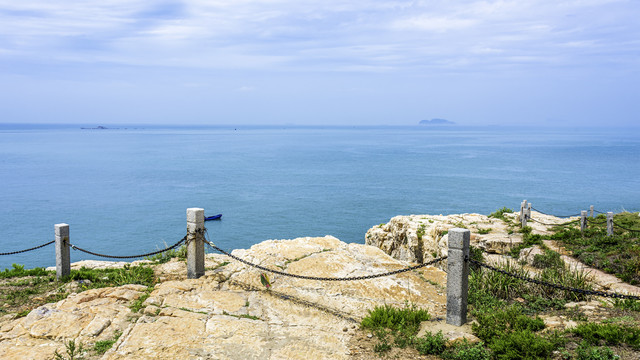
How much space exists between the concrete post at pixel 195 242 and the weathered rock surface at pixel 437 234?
11053mm

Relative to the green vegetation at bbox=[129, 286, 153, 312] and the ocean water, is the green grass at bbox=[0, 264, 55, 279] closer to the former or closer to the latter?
the green vegetation at bbox=[129, 286, 153, 312]

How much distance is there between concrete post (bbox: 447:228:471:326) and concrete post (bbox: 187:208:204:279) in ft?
18.9

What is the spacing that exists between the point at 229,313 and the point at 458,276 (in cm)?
429

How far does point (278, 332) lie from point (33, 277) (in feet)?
26.8

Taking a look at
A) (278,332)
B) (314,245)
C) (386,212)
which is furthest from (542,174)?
(278,332)

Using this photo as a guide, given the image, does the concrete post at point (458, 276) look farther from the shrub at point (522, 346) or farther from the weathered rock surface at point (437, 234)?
the weathered rock surface at point (437, 234)

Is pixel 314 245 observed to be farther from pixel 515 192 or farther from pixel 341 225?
pixel 515 192

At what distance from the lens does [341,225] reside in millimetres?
42781

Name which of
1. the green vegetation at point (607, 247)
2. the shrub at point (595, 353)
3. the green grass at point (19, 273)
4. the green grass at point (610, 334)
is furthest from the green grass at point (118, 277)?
the green vegetation at point (607, 247)

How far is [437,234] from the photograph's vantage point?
20.3 meters

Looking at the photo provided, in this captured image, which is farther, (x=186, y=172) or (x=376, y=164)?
(x=376, y=164)

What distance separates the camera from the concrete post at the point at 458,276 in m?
7.67

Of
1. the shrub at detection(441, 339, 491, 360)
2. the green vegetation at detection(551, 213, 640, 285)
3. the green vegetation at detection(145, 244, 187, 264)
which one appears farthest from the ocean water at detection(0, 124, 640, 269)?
the shrub at detection(441, 339, 491, 360)

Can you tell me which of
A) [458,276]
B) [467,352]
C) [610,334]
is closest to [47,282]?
[458,276]
